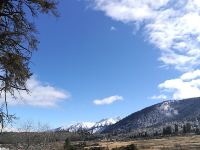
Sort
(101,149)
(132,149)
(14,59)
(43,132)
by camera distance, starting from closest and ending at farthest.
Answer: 1. (14,59)
2. (132,149)
3. (101,149)
4. (43,132)

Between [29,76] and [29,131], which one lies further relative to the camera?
[29,131]

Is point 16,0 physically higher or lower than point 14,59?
higher

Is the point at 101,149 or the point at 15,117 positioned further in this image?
the point at 101,149

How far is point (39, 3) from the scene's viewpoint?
39.7 ft

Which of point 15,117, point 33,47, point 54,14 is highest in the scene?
point 54,14

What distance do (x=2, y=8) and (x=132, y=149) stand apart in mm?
57828

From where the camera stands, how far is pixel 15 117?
11.9 metres

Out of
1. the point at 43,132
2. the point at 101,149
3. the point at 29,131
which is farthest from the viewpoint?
the point at 43,132

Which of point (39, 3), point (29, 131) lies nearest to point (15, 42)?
point (39, 3)

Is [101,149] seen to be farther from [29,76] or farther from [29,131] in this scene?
[29,76]

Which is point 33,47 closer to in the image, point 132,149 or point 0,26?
point 0,26

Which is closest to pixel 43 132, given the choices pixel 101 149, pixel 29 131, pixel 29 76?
pixel 29 131

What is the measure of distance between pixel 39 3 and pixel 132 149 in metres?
57.5

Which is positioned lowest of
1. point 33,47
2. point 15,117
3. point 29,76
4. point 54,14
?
point 15,117
